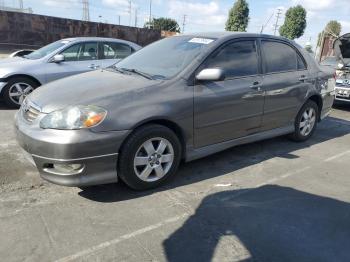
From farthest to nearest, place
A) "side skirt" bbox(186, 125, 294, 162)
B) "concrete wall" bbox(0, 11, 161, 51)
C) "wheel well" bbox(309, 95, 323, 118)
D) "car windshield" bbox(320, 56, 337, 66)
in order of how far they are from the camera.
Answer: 1. "concrete wall" bbox(0, 11, 161, 51)
2. "car windshield" bbox(320, 56, 337, 66)
3. "wheel well" bbox(309, 95, 323, 118)
4. "side skirt" bbox(186, 125, 294, 162)

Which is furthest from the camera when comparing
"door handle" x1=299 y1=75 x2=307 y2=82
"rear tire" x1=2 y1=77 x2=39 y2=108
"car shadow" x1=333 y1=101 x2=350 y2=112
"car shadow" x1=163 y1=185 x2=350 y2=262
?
"car shadow" x1=333 y1=101 x2=350 y2=112

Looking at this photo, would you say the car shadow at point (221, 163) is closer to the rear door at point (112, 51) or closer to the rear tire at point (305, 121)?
the rear tire at point (305, 121)

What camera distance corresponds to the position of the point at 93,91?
381 centimetres

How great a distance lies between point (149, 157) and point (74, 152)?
0.82 meters

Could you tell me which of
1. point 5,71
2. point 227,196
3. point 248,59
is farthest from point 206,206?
point 5,71

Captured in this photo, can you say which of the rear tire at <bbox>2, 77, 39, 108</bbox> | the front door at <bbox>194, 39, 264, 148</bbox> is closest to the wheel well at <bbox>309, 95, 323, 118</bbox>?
the front door at <bbox>194, 39, 264, 148</bbox>

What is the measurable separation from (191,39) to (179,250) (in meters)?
2.78

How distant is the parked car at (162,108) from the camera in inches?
137

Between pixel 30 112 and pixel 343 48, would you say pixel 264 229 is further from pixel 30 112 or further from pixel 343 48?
pixel 343 48

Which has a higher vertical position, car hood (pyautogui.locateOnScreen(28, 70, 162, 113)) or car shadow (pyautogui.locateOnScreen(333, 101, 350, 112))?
car hood (pyautogui.locateOnScreen(28, 70, 162, 113))

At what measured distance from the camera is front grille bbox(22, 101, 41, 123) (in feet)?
12.1

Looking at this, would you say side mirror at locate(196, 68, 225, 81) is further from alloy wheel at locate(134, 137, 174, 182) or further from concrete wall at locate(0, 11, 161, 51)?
concrete wall at locate(0, 11, 161, 51)

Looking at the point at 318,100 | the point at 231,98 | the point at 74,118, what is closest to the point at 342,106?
the point at 318,100

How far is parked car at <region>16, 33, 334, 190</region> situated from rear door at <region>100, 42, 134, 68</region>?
363 centimetres
